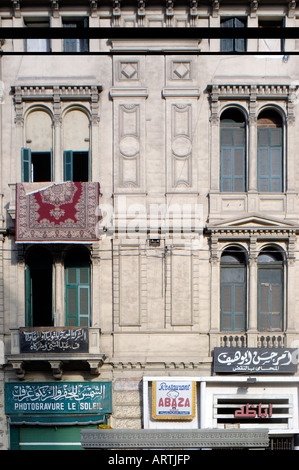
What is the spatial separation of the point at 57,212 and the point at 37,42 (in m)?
5.08

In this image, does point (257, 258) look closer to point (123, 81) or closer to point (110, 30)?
point (123, 81)

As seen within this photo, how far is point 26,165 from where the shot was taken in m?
15.7

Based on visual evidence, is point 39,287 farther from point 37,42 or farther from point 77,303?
point 37,42

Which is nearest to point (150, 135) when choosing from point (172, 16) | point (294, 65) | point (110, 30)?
point (172, 16)

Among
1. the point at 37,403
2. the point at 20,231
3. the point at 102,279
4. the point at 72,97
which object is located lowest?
the point at 37,403

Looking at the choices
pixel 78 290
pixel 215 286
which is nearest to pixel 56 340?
pixel 78 290

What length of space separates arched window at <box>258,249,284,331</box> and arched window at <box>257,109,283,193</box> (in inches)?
74.2

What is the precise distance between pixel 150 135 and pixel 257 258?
4556mm

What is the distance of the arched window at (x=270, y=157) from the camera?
1599 cm

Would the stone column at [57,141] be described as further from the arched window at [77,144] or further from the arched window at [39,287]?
the arched window at [39,287]

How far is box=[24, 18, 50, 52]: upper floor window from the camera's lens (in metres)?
16.1
